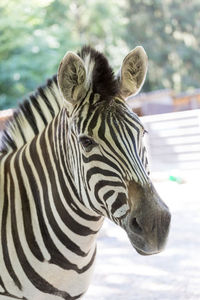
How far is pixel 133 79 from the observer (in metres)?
1.99

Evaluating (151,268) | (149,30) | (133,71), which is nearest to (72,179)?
(133,71)

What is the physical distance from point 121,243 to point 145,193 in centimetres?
382

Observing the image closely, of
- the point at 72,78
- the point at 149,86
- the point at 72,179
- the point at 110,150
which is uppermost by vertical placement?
the point at 72,78

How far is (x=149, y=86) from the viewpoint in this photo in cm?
2550

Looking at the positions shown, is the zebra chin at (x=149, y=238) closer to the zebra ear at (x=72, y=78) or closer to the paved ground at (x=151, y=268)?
the zebra ear at (x=72, y=78)

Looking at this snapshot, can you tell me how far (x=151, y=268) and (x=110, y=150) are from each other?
2.97 m

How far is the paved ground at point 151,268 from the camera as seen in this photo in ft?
12.6

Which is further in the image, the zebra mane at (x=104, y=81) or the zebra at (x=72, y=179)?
the zebra mane at (x=104, y=81)

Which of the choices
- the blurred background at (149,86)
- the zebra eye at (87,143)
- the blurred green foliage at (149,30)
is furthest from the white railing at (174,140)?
the blurred green foliage at (149,30)

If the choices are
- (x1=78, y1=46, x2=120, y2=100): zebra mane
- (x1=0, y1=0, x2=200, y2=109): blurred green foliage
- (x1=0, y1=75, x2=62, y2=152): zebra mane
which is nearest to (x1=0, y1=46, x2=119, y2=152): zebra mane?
(x1=0, y1=75, x2=62, y2=152): zebra mane

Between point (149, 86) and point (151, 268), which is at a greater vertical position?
point (151, 268)

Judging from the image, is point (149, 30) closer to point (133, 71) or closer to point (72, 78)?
point (133, 71)

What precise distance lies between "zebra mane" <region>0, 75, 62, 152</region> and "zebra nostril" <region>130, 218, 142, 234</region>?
699 mm

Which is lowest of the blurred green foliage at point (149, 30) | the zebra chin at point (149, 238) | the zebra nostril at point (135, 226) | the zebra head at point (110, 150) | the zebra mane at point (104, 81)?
the blurred green foliage at point (149, 30)
